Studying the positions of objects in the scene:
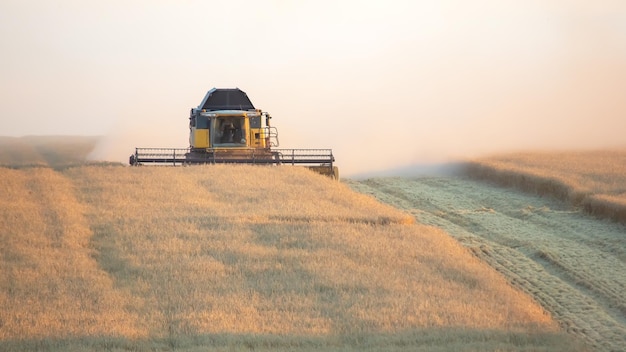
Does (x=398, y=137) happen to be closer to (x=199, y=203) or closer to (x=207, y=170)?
(x=207, y=170)

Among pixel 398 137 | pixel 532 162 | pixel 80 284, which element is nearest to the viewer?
pixel 80 284

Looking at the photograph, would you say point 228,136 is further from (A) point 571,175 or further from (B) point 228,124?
(A) point 571,175

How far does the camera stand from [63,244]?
18.4 meters

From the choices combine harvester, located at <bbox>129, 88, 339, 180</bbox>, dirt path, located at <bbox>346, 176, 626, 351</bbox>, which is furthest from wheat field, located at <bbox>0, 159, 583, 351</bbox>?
combine harvester, located at <bbox>129, 88, 339, 180</bbox>

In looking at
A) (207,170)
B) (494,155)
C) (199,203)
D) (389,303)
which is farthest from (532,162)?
(389,303)

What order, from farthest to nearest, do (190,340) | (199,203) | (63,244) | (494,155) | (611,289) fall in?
1. (494,155)
2. (199,203)
3. (63,244)
4. (611,289)
5. (190,340)

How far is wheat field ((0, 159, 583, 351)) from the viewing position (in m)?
12.8

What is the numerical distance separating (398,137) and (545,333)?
35.2 metres

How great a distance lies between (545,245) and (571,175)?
1075cm

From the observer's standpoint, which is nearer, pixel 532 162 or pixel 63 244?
pixel 63 244

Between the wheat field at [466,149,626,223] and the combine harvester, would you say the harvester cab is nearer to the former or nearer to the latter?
the combine harvester

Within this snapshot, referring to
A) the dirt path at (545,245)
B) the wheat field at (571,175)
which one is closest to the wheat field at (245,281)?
the dirt path at (545,245)

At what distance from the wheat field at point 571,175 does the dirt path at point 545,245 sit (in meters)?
0.39

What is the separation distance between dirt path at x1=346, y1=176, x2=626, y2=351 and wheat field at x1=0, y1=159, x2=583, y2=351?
591 millimetres
